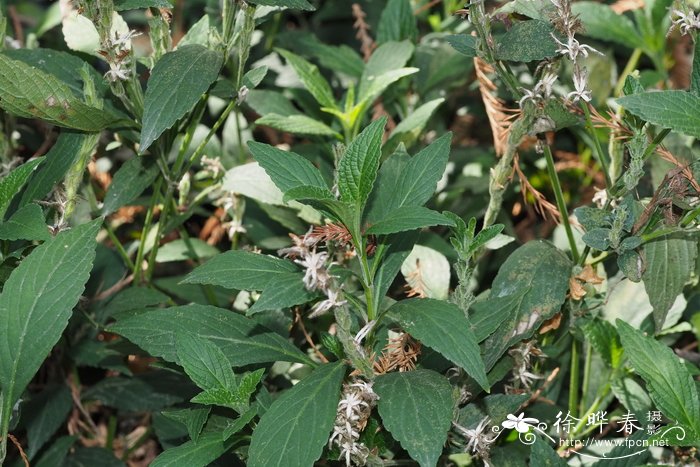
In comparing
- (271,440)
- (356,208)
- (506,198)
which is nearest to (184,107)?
(356,208)

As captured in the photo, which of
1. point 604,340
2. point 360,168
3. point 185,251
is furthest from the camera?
point 185,251

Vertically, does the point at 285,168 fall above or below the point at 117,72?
below

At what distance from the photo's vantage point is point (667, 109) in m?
1.26

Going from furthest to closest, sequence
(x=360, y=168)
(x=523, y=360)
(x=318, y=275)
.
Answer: (x=523, y=360) → (x=360, y=168) → (x=318, y=275)

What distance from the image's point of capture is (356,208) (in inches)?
47.7

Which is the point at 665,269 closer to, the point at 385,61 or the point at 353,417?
the point at 353,417

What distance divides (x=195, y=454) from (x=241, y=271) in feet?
0.91

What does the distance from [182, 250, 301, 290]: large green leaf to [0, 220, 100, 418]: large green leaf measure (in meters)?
0.18

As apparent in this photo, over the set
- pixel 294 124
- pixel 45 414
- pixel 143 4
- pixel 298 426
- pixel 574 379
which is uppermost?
pixel 143 4

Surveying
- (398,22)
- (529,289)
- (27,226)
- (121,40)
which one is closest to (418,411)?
(529,289)

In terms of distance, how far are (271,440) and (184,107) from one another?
1.80 ft

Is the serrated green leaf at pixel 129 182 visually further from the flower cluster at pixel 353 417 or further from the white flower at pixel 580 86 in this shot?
the white flower at pixel 580 86

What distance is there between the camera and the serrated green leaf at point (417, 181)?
50.9 inches

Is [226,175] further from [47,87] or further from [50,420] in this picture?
[50,420]
